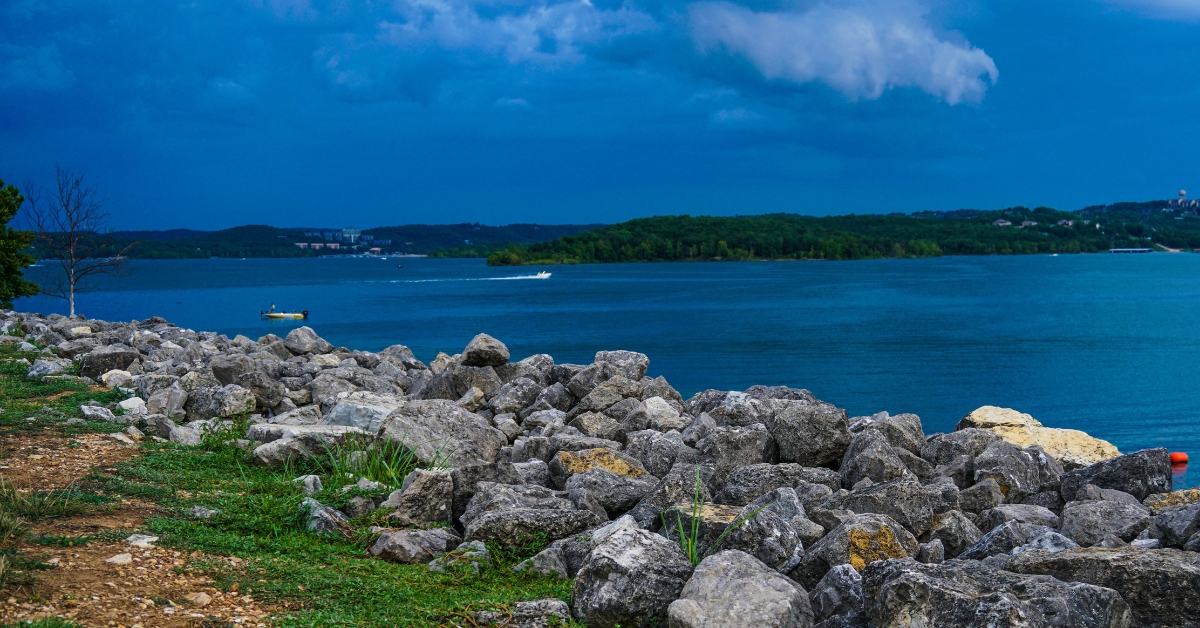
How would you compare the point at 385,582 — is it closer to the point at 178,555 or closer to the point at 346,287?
the point at 178,555

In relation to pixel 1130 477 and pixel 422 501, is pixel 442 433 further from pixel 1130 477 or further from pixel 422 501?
pixel 1130 477

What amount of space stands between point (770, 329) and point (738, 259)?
119 metres

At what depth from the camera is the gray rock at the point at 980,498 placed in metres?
7.90

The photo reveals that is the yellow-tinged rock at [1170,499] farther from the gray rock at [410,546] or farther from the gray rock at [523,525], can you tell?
the gray rock at [410,546]

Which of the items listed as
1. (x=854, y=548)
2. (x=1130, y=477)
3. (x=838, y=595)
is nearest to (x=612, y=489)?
(x=854, y=548)

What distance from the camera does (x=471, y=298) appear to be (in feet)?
272

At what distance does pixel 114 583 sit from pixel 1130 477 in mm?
7932

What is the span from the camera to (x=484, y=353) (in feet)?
45.0

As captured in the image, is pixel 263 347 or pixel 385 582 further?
pixel 263 347

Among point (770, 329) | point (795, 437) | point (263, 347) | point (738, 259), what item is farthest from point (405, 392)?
point (738, 259)

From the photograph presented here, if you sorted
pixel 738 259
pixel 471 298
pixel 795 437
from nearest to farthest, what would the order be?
pixel 795 437 < pixel 471 298 < pixel 738 259

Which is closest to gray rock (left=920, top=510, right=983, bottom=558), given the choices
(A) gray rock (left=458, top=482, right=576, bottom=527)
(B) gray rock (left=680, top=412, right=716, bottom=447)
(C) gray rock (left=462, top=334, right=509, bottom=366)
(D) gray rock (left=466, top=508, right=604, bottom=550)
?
(D) gray rock (left=466, top=508, right=604, bottom=550)

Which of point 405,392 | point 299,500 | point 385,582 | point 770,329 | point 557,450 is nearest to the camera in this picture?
point 385,582

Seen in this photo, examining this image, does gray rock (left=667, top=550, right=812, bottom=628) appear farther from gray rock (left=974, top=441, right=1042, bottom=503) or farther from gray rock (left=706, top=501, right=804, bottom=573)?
gray rock (left=974, top=441, right=1042, bottom=503)
